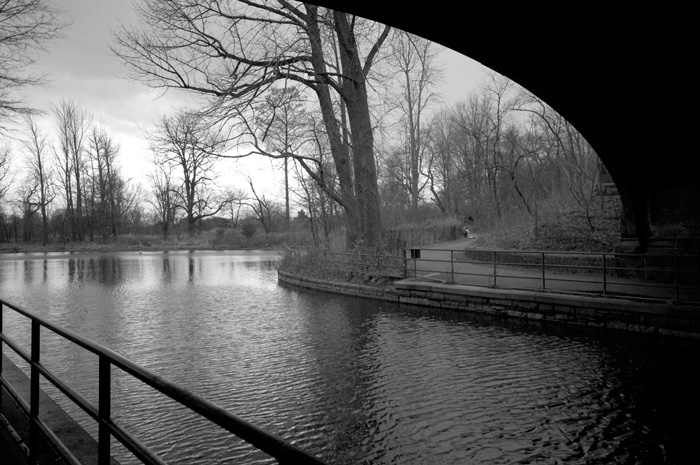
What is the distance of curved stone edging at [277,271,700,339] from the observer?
10750 millimetres

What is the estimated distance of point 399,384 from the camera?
8031mm

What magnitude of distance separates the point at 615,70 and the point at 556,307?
18.4ft

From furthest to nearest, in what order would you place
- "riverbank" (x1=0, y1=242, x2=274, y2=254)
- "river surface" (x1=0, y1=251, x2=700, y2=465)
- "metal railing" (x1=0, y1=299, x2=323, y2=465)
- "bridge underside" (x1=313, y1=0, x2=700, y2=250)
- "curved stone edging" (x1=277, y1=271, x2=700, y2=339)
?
"riverbank" (x1=0, y1=242, x2=274, y2=254), "curved stone edging" (x1=277, y1=271, x2=700, y2=339), "bridge underside" (x1=313, y1=0, x2=700, y2=250), "river surface" (x1=0, y1=251, x2=700, y2=465), "metal railing" (x1=0, y1=299, x2=323, y2=465)

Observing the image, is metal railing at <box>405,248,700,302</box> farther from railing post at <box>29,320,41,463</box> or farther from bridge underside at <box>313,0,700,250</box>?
railing post at <box>29,320,41,463</box>

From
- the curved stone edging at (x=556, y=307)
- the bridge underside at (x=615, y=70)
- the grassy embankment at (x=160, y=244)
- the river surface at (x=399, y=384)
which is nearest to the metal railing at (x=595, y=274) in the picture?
the curved stone edging at (x=556, y=307)

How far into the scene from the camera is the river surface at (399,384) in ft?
19.1

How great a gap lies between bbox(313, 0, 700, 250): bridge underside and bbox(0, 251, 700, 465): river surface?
481cm

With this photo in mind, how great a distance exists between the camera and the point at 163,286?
21.3 meters

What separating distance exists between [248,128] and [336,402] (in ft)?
47.4

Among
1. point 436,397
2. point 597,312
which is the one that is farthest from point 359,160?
point 436,397

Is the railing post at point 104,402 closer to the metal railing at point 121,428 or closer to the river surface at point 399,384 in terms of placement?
the metal railing at point 121,428

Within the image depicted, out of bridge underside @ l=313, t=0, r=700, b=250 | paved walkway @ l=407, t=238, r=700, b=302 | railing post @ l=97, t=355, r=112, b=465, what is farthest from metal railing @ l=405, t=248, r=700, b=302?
railing post @ l=97, t=355, r=112, b=465

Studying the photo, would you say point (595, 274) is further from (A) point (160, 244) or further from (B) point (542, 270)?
(A) point (160, 244)

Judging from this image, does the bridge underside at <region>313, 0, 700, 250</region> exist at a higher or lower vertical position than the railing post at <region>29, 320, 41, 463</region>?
higher
